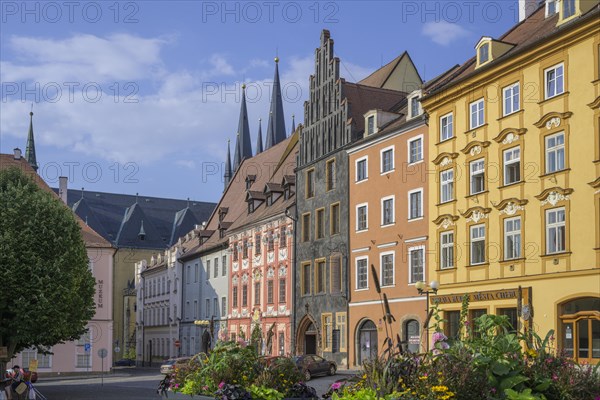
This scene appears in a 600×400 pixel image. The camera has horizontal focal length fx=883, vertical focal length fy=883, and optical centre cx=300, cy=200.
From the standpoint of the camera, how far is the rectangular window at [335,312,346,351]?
45062mm

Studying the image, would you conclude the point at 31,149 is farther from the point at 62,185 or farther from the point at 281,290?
the point at 281,290

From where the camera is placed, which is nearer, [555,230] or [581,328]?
[581,328]

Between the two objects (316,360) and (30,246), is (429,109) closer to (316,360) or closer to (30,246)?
(316,360)

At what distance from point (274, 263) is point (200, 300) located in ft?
53.9

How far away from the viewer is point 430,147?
3788cm

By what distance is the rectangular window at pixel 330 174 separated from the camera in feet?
156

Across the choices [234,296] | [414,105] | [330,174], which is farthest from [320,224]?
[234,296]

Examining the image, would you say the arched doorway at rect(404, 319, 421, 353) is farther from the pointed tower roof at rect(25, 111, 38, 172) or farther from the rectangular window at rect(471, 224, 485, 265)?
the pointed tower roof at rect(25, 111, 38, 172)

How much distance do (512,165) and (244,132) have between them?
76756 millimetres

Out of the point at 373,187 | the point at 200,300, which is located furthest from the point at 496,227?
the point at 200,300

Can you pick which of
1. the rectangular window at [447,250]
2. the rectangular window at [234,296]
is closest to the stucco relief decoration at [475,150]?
the rectangular window at [447,250]

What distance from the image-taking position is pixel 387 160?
138 ft

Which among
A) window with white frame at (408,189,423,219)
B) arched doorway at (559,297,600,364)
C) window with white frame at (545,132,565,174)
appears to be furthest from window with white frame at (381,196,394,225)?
arched doorway at (559,297,600,364)

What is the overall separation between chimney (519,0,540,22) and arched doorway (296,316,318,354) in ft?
66.2
